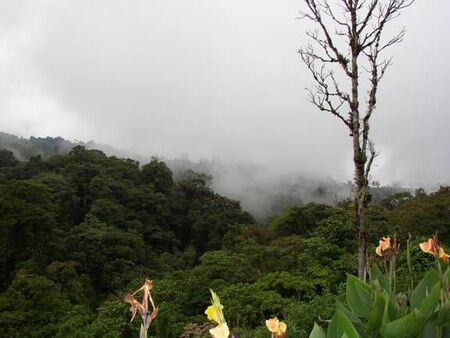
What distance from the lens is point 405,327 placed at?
954mm

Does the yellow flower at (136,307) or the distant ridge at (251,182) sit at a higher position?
the distant ridge at (251,182)

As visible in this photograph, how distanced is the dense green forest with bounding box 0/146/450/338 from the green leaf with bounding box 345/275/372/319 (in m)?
1.54

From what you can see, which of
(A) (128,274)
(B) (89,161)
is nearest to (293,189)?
(B) (89,161)

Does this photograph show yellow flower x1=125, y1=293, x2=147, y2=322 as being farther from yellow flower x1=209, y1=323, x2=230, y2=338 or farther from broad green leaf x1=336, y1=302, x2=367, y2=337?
broad green leaf x1=336, y1=302, x2=367, y2=337

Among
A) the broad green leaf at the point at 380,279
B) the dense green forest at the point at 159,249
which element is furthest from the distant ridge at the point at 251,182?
the broad green leaf at the point at 380,279

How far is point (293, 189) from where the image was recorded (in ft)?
156

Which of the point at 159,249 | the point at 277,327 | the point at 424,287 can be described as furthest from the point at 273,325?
the point at 159,249

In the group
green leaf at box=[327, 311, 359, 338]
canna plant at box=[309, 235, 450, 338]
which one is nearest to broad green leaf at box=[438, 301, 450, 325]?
canna plant at box=[309, 235, 450, 338]

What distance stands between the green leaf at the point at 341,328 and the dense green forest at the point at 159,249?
69.9 inches

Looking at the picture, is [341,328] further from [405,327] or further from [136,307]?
[136,307]

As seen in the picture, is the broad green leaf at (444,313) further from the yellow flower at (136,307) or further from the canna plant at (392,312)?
the yellow flower at (136,307)

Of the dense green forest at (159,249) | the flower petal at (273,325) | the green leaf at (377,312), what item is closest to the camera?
the flower petal at (273,325)

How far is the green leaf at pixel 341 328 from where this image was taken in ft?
2.85

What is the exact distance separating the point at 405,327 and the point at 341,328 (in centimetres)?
13
